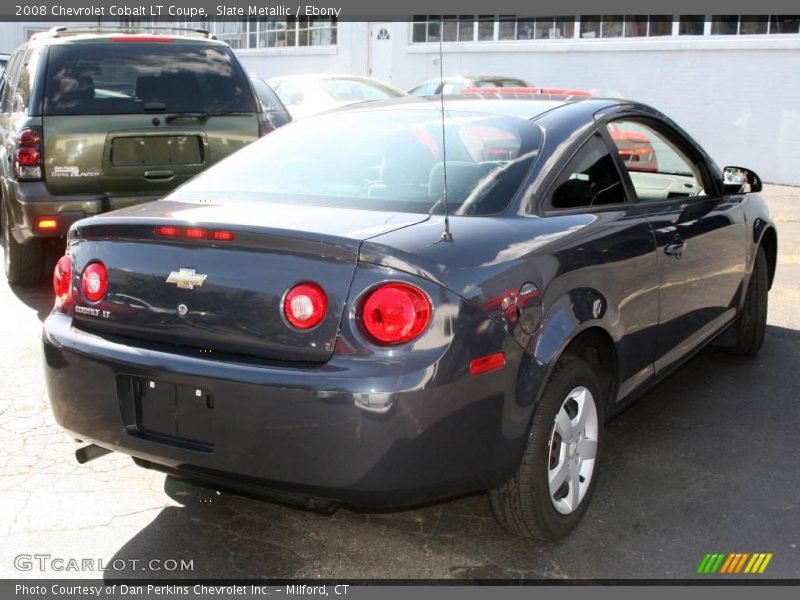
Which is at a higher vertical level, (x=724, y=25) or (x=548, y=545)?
(x=724, y=25)

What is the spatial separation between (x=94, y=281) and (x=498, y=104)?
1887mm

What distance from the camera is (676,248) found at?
4.44 meters

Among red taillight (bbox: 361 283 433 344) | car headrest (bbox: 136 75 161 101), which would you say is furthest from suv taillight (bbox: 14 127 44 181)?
red taillight (bbox: 361 283 433 344)

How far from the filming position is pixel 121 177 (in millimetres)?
6992

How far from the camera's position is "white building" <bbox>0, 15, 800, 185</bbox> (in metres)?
16.3

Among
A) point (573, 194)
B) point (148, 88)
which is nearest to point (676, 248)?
point (573, 194)

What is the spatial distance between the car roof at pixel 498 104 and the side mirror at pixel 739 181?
106cm

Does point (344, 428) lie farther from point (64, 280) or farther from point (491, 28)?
point (491, 28)

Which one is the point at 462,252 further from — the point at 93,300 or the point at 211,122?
the point at 211,122

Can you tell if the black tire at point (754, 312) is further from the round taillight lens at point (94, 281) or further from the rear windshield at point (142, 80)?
the rear windshield at point (142, 80)

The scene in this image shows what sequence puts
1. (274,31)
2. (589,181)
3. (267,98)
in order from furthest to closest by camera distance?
(274,31) < (267,98) < (589,181)

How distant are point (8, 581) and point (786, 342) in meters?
4.93

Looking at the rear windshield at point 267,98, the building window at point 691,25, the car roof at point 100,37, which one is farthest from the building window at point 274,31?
the car roof at point 100,37

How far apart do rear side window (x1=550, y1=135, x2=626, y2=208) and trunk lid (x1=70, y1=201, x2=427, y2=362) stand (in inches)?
28.2
